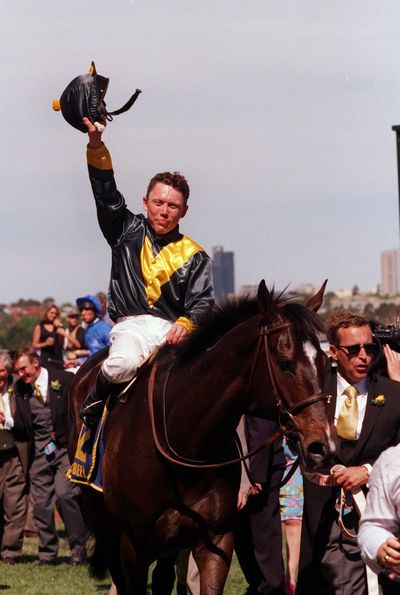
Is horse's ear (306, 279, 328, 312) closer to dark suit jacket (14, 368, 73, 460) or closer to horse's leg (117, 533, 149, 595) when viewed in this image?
horse's leg (117, 533, 149, 595)

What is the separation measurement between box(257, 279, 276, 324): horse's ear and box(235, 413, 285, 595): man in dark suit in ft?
8.88

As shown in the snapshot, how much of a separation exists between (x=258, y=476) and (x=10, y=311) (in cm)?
1827

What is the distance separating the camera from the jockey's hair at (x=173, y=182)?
301 inches

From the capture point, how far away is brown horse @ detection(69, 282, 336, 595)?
623 cm

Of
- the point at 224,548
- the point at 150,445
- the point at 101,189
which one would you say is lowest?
the point at 224,548

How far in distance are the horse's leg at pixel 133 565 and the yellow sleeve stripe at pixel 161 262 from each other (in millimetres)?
1494

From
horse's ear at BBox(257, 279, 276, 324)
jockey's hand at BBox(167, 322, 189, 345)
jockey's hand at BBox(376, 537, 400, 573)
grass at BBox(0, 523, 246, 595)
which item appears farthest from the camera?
grass at BBox(0, 523, 246, 595)

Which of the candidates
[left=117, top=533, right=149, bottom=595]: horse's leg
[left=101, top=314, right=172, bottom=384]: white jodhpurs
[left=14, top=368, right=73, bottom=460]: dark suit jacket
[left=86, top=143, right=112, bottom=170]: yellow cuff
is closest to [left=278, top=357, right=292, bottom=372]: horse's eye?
[left=101, top=314, right=172, bottom=384]: white jodhpurs

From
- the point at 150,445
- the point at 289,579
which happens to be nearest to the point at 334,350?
Result: the point at 150,445

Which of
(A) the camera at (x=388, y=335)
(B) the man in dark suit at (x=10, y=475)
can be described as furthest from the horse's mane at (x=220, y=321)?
(B) the man in dark suit at (x=10, y=475)

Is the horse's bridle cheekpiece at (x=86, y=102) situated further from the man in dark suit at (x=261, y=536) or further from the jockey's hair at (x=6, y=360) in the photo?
the jockey's hair at (x=6, y=360)

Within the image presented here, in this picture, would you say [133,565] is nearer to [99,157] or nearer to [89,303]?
[99,157]

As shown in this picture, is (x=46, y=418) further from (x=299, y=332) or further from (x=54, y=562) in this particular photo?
(x=299, y=332)

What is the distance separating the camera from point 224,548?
6801mm
